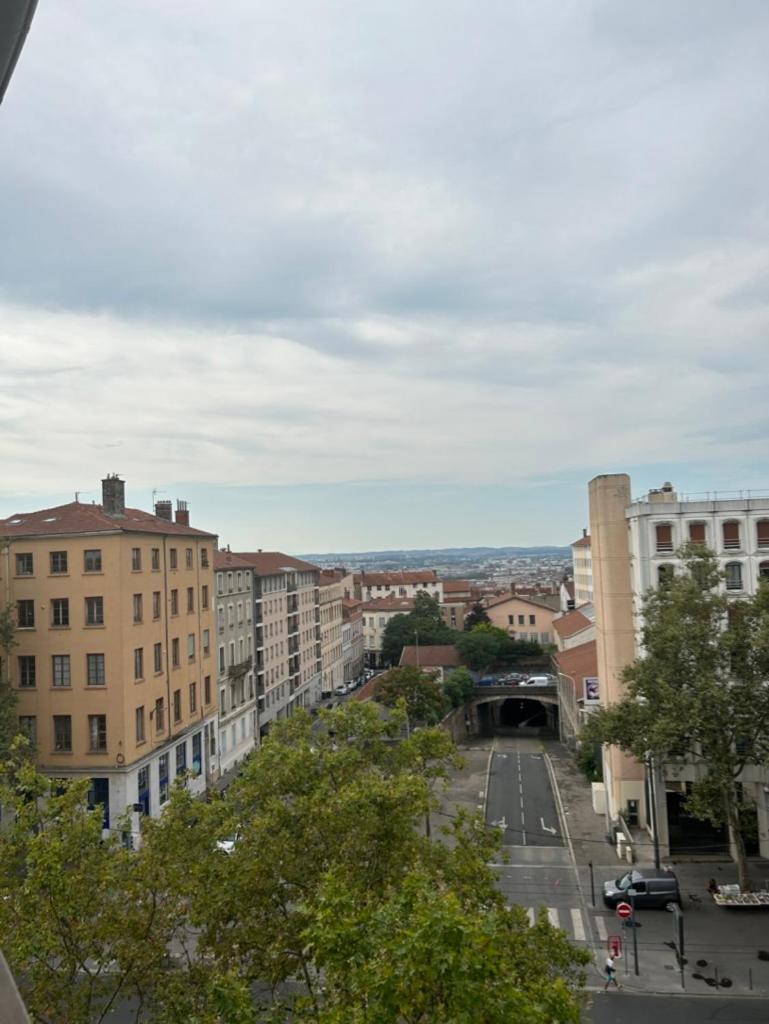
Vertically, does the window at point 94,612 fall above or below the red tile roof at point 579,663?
above

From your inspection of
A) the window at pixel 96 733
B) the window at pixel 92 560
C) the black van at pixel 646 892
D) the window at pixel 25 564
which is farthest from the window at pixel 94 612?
the black van at pixel 646 892

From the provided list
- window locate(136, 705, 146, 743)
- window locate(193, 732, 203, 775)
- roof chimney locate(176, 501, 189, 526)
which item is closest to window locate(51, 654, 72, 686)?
window locate(136, 705, 146, 743)

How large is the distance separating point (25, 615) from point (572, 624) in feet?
201

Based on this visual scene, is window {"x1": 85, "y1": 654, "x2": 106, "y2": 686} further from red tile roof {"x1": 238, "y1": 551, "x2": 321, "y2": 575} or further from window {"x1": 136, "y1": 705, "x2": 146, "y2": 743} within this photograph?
red tile roof {"x1": 238, "y1": 551, "x2": 321, "y2": 575}

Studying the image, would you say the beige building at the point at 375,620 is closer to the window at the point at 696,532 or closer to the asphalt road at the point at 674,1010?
the window at the point at 696,532

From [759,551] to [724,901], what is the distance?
1711cm

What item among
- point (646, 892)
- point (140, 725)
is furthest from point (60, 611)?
point (646, 892)

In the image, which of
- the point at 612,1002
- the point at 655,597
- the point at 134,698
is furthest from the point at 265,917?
the point at 134,698

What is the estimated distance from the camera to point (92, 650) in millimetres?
40312

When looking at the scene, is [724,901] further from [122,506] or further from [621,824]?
[122,506]

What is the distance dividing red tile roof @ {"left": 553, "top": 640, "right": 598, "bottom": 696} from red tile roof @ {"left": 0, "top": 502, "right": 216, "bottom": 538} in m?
34.3

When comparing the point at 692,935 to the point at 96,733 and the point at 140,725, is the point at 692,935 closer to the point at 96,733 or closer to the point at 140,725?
the point at 140,725

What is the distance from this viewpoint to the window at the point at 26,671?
40.4m

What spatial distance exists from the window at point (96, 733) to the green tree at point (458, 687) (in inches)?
1764
